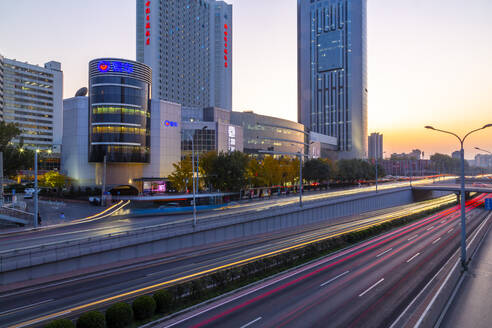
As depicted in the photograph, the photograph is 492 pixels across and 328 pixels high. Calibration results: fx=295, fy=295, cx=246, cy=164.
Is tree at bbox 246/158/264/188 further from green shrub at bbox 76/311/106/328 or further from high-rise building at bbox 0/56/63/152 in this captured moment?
high-rise building at bbox 0/56/63/152

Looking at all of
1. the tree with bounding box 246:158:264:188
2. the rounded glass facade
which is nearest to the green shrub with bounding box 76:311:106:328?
the tree with bounding box 246:158:264:188

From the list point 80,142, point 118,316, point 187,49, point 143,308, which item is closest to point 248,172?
point 80,142

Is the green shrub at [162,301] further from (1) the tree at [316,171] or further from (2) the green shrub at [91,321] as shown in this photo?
(1) the tree at [316,171]

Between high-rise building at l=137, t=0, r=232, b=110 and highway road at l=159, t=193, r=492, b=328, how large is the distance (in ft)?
452

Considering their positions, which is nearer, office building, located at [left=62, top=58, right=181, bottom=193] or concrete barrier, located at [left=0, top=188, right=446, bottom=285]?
concrete barrier, located at [left=0, top=188, right=446, bottom=285]

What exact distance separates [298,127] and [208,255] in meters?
125

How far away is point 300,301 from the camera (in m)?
18.6

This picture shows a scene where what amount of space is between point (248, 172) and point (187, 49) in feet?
394

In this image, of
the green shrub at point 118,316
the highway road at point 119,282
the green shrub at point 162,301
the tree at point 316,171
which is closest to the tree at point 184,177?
the highway road at point 119,282

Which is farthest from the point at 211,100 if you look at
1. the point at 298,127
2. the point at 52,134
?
the point at 52,134

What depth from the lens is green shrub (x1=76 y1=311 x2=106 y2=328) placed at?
1395cm

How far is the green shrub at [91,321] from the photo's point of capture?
45.8ft

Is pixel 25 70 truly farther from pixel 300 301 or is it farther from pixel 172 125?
pixel 300 301

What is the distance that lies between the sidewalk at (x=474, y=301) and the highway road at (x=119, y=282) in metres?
16.1
